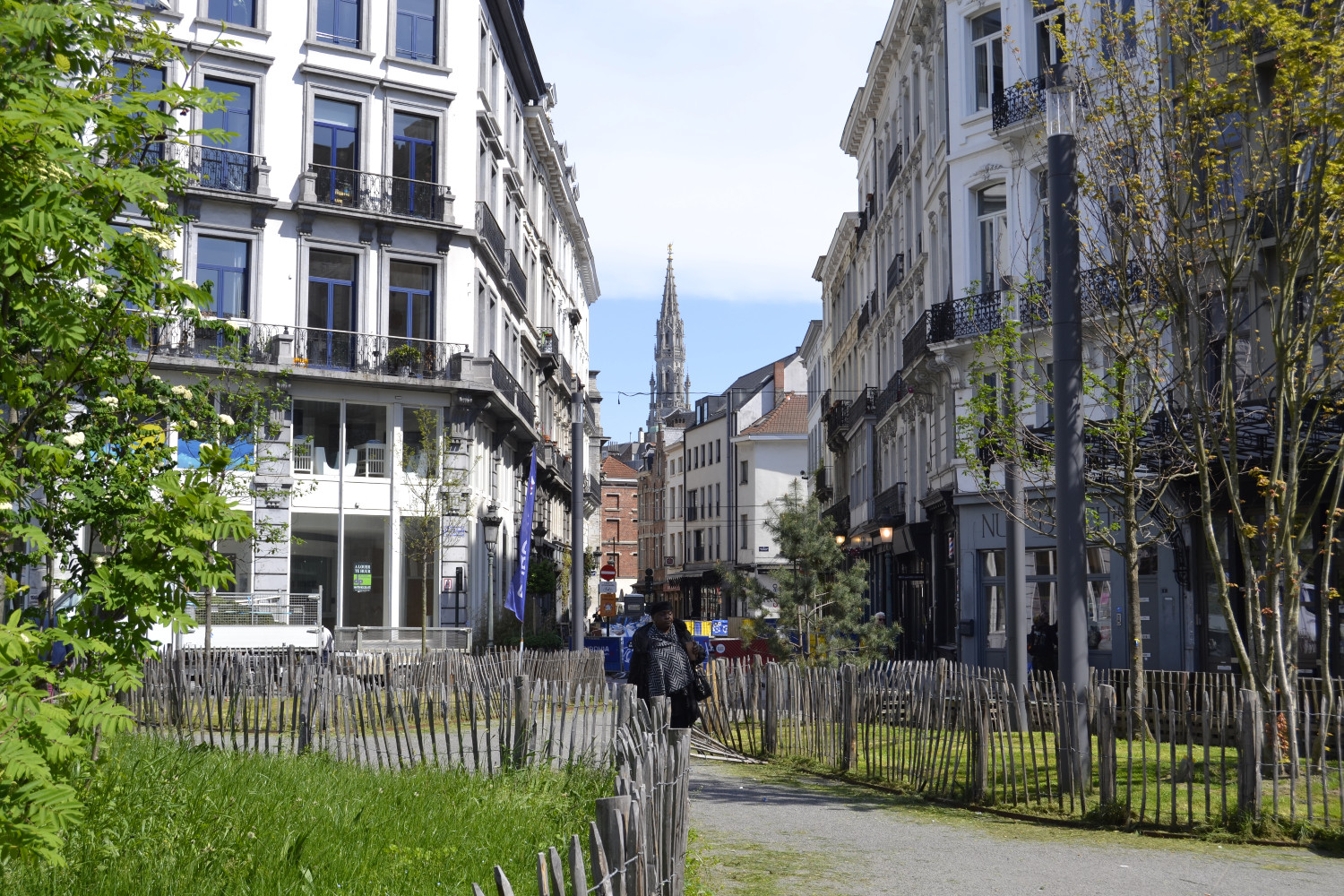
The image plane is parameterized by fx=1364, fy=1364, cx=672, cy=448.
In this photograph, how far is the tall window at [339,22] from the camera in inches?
1458

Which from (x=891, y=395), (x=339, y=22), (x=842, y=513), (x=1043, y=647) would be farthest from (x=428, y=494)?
(x=842, y=513)

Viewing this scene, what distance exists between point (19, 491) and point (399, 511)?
1224 inches

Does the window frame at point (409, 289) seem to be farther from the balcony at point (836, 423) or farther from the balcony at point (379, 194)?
the balcony at point (836, 423)

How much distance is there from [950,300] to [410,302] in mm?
14875

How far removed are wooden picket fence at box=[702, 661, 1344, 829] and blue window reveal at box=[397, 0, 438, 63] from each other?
27861 millimetres

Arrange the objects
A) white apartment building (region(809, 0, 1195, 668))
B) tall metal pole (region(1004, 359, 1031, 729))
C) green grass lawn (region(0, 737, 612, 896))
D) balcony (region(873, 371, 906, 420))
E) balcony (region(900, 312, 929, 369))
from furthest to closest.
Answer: balcony (region(873, 371, 906, 420)), balcony (region(900, 312, 929, 369)), white apartment building (region(809, 0, 1195, 668)), tall metal pole (region(1004, 359, 1031, 729)), green grass lawn (region(0, 737, 612, 896))

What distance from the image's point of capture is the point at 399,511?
36781 millimetres

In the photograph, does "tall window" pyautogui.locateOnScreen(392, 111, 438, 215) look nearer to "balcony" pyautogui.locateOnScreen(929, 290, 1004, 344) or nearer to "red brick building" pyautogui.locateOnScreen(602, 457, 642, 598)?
"balcony" pyautogui.locateOnScreen(929, 290, 1004, 344)

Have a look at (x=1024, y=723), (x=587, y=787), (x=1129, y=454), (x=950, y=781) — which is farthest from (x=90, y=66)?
(x=1129, y=454)

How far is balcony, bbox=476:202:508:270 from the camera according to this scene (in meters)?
39.5

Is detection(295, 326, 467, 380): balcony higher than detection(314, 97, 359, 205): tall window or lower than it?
lower

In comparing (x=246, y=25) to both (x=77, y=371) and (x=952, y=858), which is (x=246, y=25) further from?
(x=77, y=371)

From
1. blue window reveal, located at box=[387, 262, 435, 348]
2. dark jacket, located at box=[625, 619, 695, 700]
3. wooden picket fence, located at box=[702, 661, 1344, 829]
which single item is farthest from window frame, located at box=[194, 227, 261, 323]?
dark jacket, located at box=[625, 619, 695, 700]

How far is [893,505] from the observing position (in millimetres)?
40781
